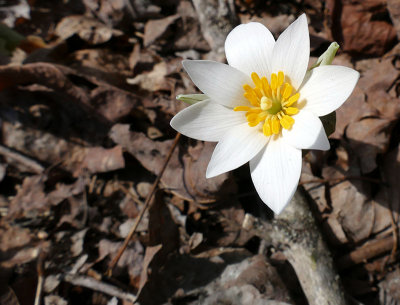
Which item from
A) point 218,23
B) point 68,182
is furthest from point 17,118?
point 218,23

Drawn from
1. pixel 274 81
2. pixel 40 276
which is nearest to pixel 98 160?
pixel 40 276

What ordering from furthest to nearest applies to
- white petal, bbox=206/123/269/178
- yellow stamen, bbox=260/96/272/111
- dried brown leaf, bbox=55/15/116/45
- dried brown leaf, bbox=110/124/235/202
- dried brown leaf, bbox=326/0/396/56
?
dried brown leaf, bbox=55/15/116/45 → dried brown leaf, bbox=326/0/396/56 → dried brown leaf, bbox=110/124/235/202 → yellow stamen, bbox=260/96/272/111 → white petal, bbox=206/123/269/178

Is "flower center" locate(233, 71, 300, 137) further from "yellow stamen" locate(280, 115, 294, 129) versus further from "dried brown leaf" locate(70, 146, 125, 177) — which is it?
"dried brown leaf" locate(70, 146, 125, 177)

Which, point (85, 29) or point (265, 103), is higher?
point (265, 103)

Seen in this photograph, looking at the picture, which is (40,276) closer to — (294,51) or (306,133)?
(306,133)

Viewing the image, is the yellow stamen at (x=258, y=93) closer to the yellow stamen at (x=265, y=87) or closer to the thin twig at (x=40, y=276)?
the yellow stamen at (x=265, y=87)

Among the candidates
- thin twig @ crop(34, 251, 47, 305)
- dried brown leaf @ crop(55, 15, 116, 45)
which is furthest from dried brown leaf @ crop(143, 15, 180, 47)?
thin twig @ crop(34, 251, 47, 305)
